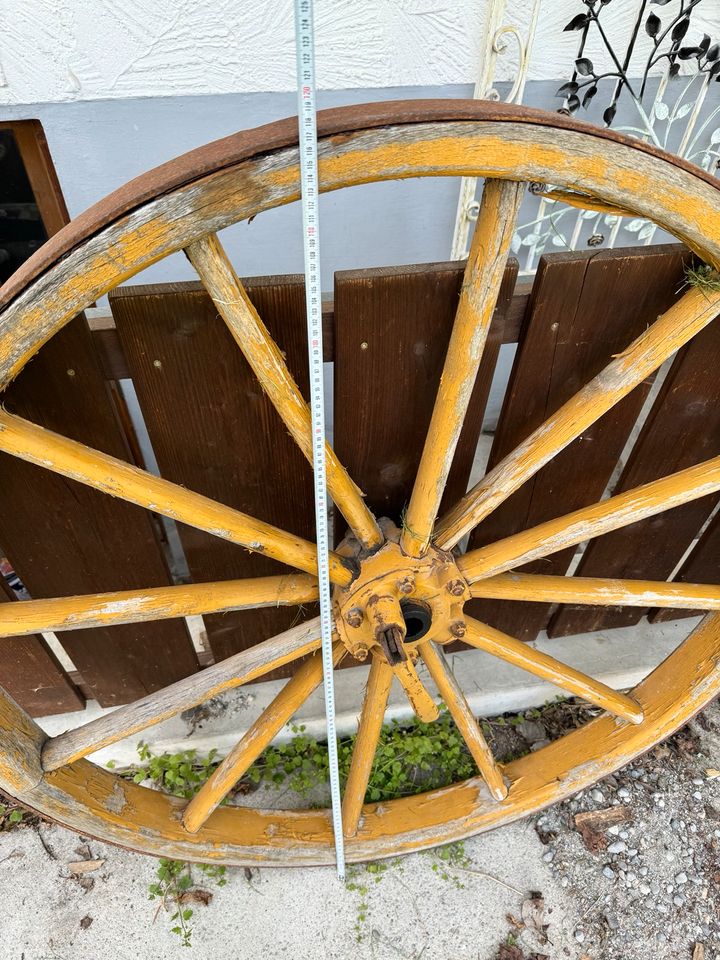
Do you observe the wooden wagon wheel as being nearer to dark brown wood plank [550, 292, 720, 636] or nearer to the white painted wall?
dark brown wood plank [550, 292, 720, 636]

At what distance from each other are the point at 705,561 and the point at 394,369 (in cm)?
123

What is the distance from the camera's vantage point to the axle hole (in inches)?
48.8

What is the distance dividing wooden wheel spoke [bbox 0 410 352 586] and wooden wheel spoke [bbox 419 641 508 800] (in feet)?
1.08

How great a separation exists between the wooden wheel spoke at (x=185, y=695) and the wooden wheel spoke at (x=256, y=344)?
0.32 meters

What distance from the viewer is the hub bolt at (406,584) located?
1.23 m

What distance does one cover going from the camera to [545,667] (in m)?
1.48

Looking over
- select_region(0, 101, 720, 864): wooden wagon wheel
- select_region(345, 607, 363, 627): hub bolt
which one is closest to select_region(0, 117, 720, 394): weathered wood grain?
select_region(0, 101, 720, 864): wooden wagon wheel

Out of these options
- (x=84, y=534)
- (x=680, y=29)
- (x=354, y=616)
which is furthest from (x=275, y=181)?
(x=680, y=29)

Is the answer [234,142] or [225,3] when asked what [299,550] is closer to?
[234,142]

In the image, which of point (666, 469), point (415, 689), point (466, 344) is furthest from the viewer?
point (666, 469)

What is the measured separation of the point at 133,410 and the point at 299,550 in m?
1.38

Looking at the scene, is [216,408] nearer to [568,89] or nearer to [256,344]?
[256,344]

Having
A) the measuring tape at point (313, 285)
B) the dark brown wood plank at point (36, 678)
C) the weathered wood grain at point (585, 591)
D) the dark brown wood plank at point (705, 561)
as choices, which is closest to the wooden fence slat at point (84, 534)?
the dark brown wood plank at point (36, 678)

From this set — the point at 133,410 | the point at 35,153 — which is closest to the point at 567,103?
the point at 35,153
